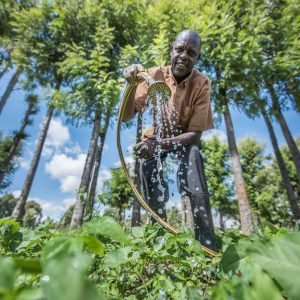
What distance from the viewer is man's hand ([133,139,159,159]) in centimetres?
203

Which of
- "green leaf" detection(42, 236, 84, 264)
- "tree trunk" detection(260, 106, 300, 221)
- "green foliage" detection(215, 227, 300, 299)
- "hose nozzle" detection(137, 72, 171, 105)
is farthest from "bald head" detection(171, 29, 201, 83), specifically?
"tree trunk" detection(260, 106, 300, 221)

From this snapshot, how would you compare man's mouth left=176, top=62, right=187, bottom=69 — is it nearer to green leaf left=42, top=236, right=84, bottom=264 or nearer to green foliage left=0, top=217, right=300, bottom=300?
green foliage left=0, top=217, right=300, bottom=300

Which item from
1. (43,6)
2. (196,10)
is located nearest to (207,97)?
(196,10)

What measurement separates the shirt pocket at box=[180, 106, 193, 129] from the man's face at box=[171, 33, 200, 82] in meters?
0.36

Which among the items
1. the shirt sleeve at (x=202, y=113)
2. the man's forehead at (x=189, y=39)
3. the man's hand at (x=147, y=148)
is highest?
the man's forehead at (x=189, y=39)

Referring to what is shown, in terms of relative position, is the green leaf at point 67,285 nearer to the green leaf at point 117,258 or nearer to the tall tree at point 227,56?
the green leaf at point 117,258

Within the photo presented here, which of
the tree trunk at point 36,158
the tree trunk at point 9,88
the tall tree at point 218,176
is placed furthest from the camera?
the tall tree at point 218,176

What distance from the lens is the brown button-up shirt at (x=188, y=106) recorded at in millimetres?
2129

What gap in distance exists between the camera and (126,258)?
2.84 feet

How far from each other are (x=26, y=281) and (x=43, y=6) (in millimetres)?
11146

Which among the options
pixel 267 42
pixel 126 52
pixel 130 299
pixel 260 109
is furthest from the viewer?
pixel 260 109

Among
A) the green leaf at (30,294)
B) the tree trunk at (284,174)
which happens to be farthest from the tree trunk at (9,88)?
the green leaf at (30,294)

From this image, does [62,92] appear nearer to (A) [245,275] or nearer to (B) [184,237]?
(B) [184,237]

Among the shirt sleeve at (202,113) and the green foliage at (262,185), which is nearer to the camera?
the shirt sleeve at (202,113)
